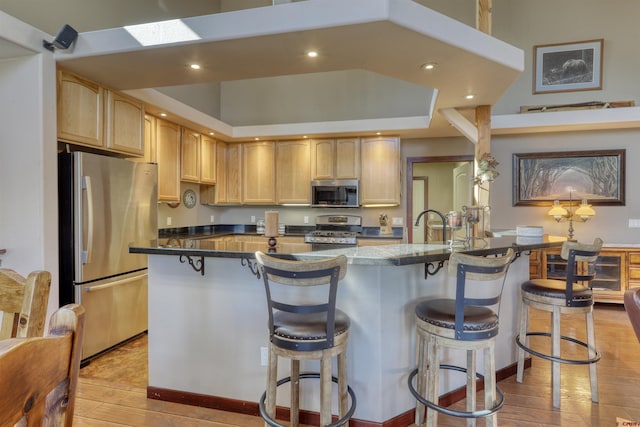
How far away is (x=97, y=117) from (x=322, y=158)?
2841 millimetres

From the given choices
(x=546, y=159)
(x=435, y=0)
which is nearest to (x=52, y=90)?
(x=435, y=0)

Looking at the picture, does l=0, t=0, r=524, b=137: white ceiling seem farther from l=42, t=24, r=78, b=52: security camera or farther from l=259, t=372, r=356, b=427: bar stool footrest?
l=259, t=372, r=356, b=427: bar stool footrest

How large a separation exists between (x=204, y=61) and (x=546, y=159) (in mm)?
4642

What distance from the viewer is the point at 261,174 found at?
5.24 metres

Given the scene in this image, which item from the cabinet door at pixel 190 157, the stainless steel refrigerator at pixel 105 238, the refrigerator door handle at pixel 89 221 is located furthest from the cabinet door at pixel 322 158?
the refrigerator door handle at pixel 89 221

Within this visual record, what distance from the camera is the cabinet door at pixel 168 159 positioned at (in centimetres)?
397

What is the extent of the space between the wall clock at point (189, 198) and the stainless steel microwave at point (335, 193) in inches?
70.7

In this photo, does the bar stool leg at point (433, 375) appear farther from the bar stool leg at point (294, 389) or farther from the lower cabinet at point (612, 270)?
the lower cabinet at point (612, 270)

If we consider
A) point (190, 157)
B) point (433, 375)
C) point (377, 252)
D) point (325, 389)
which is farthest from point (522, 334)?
point (190, 157)

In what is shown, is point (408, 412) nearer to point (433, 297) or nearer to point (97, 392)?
point (433, 297)

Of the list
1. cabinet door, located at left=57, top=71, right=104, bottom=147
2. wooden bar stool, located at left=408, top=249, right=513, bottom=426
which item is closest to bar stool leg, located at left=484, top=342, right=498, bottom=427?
wooden bar stool, located at left=408, top=249, right=513, bottom=426

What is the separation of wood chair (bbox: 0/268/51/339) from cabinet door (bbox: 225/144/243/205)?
4294 millimetres

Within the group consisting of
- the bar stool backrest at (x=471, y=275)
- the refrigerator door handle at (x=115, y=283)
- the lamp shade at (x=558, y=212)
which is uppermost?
the lamp shade at (x=558, y=212)

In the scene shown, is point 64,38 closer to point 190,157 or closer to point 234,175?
point 190,157
